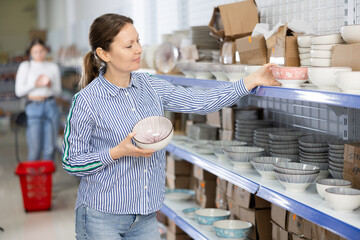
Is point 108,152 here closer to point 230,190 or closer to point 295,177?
point 295,177

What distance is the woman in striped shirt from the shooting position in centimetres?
234

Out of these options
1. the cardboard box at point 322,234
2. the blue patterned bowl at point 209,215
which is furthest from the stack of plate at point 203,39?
the cardboard box at point 322,234

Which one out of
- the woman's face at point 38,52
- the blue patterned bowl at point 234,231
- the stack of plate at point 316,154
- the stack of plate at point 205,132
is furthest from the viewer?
the woman's face at point 38,52

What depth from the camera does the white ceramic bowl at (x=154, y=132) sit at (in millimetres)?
2309

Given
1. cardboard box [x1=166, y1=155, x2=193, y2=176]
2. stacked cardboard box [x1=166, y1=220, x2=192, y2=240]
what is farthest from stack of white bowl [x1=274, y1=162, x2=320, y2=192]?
cardboard box [x1=166, y1=155, x2=193, y2=176]

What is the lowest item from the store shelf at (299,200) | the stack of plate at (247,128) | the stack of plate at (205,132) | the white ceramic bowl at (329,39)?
the store shelf at (299,200)

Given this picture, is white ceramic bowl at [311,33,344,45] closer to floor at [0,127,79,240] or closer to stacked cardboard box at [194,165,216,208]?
stacked cardboard box at [194,165,216,208]

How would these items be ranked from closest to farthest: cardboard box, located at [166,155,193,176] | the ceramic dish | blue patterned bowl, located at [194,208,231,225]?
blue patterned bowl, located at [194,208,231,225] → the ceramic dish → cardboard box, located at [166,155,193,176]

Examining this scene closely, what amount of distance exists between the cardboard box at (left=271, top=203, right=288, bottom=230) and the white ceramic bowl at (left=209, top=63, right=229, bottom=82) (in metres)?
0.84

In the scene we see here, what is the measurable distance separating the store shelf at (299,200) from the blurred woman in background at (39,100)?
13.7ft

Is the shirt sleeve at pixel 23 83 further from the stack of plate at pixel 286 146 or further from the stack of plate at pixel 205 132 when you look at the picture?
the stack of plate at pixel 286 146

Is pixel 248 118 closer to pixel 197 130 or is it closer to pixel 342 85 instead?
pixel 197 130

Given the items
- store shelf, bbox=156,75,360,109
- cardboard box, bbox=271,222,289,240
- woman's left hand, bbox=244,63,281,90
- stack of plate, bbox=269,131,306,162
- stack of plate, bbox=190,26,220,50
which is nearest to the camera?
store shelf, bbox=156,75,360,109

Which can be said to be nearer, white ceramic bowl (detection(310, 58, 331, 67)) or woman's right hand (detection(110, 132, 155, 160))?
woman's right hand (detection(110, 132, 155, 160))
